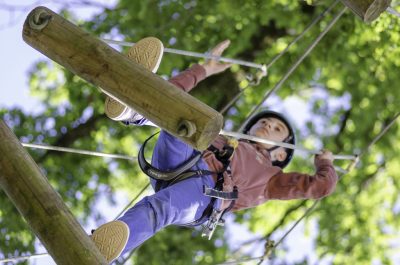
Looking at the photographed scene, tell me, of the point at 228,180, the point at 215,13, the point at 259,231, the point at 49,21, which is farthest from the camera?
the point at 259,231

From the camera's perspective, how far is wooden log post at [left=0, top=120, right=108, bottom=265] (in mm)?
3180

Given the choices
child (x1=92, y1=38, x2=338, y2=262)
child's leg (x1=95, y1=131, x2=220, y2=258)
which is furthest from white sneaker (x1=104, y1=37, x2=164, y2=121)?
child's leg (x1=95, y1=131, x2=220, y2=258)

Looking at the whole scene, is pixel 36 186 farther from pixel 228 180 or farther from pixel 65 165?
pixel 65 165

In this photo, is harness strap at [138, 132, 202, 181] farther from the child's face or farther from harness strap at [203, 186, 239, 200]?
the child's face

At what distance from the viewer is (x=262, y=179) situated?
4.69m

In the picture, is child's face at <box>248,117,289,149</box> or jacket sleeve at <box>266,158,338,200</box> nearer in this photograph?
jacket sleeve at <box>266,158,338,200</box>

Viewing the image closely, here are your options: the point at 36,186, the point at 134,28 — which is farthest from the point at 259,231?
the point at 36,186

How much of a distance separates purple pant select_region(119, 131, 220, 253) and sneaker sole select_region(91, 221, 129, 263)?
0.13 meters

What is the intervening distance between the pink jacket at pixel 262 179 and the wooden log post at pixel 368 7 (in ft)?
3.21

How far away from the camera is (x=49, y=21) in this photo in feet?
11.3

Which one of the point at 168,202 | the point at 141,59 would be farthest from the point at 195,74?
the point at 141,59

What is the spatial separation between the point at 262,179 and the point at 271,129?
46cm

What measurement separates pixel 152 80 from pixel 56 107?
5.09m

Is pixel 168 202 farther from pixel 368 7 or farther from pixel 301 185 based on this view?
pixel 368 7
